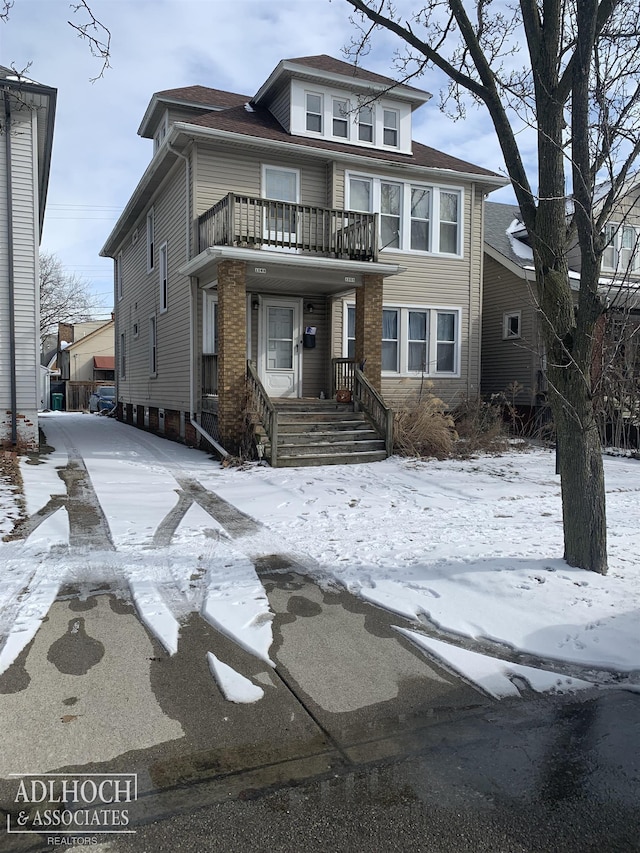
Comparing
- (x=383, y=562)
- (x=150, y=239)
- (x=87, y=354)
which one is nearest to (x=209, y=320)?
(x=150, y=239)

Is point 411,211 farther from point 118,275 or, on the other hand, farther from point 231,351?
point 118,275

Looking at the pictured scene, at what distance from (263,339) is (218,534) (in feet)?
28.3

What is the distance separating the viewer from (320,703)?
3273 millimetres

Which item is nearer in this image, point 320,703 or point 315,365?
point 320,703

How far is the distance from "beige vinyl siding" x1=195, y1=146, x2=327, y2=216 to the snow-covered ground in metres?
7.05

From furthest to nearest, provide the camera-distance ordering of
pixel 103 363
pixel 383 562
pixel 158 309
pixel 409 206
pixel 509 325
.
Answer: pixel 103 363 < pixel 509 325 < pixel 158 309 < pixel 409 206 < pixel 383 562

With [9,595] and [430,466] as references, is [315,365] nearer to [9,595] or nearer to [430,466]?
[430,466]

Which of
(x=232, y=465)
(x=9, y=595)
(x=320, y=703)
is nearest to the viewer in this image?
(x=320, y=703)

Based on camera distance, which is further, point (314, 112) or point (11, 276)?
point (314, 112)

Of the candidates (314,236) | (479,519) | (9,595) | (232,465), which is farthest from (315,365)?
(9,595)

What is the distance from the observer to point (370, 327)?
13523 millimetres

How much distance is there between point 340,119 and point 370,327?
5.95 metres

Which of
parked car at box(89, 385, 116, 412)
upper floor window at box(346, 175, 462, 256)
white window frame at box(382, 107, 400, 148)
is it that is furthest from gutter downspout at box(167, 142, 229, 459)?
parked car at box(89, 385, 116, 412)

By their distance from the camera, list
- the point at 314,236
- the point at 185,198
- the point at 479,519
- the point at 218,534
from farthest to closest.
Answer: the point at 185,198 → the point at 314,236 → the point at 479,519 → the point at 218,534
